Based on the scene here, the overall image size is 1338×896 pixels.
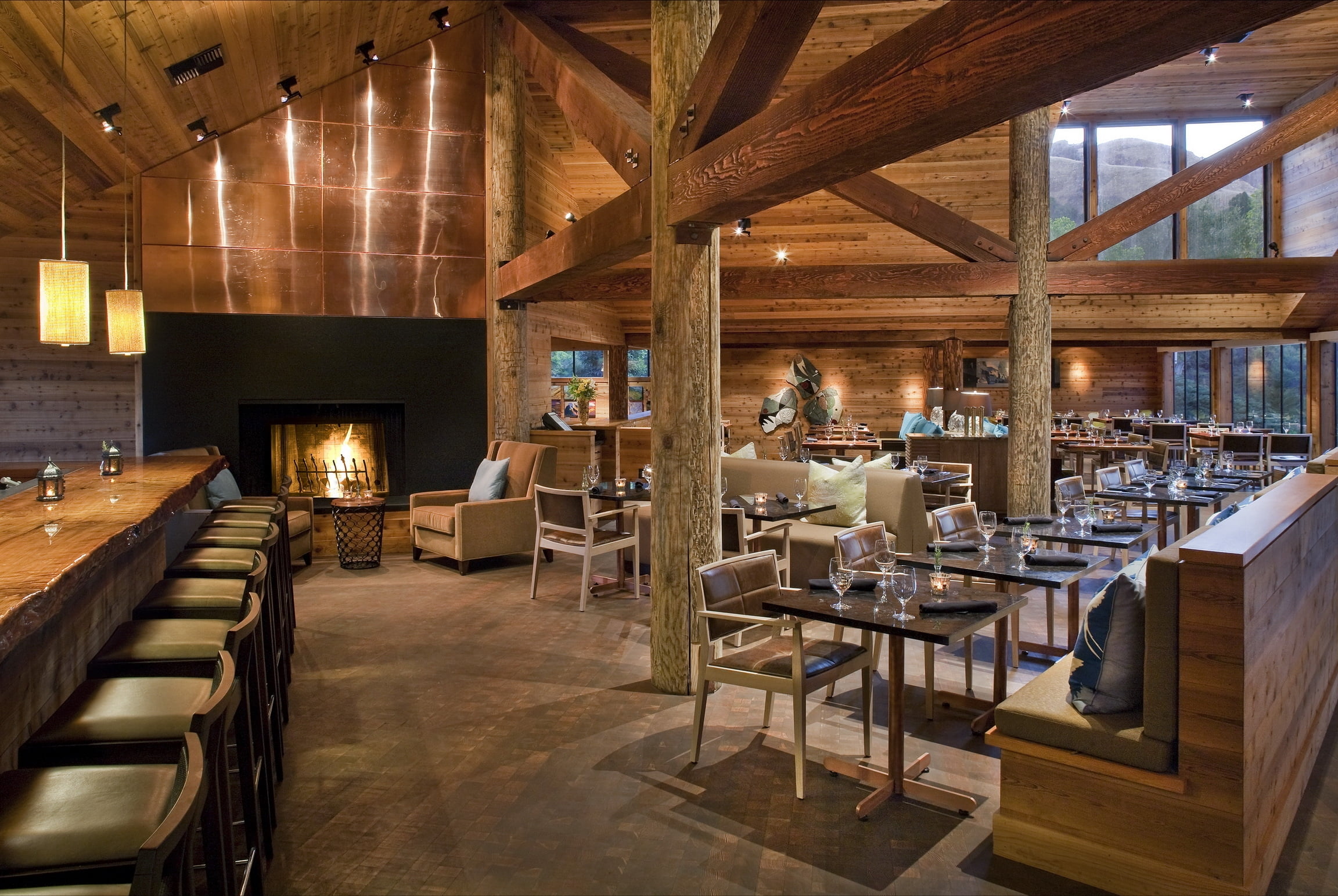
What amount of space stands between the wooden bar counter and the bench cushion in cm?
286

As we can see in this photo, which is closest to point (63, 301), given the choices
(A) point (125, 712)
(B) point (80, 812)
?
(A) point (125, 712)

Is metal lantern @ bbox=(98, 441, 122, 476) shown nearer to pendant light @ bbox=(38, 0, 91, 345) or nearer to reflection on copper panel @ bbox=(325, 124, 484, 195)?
pendant light @ bbox=(38, 0, 91, 345)

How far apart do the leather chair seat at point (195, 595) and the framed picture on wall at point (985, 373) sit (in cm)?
1568

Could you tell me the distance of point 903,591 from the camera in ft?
11.0

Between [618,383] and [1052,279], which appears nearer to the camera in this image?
[1052,279]

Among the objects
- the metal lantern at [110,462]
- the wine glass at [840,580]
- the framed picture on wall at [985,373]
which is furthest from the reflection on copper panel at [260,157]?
the framed picture on wall at [985,373]

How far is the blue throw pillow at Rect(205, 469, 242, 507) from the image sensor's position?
727cm

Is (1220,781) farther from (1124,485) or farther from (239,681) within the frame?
(1124,485)

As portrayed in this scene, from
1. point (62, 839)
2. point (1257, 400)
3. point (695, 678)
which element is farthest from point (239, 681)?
point (1257, 400)

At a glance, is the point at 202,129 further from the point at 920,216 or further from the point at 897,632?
the point at 897,632

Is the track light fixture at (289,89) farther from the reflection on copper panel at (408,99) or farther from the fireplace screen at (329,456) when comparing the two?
the fireplace screen at (329,456)

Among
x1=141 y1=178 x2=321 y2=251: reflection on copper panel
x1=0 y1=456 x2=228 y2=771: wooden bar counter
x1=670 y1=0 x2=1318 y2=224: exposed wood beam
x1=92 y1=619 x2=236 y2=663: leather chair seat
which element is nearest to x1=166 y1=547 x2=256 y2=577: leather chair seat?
x1=0 y1=456 x2=228 y2=771: wooden bar counter

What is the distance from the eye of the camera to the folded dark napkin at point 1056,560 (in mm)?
4176

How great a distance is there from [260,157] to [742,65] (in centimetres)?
655
